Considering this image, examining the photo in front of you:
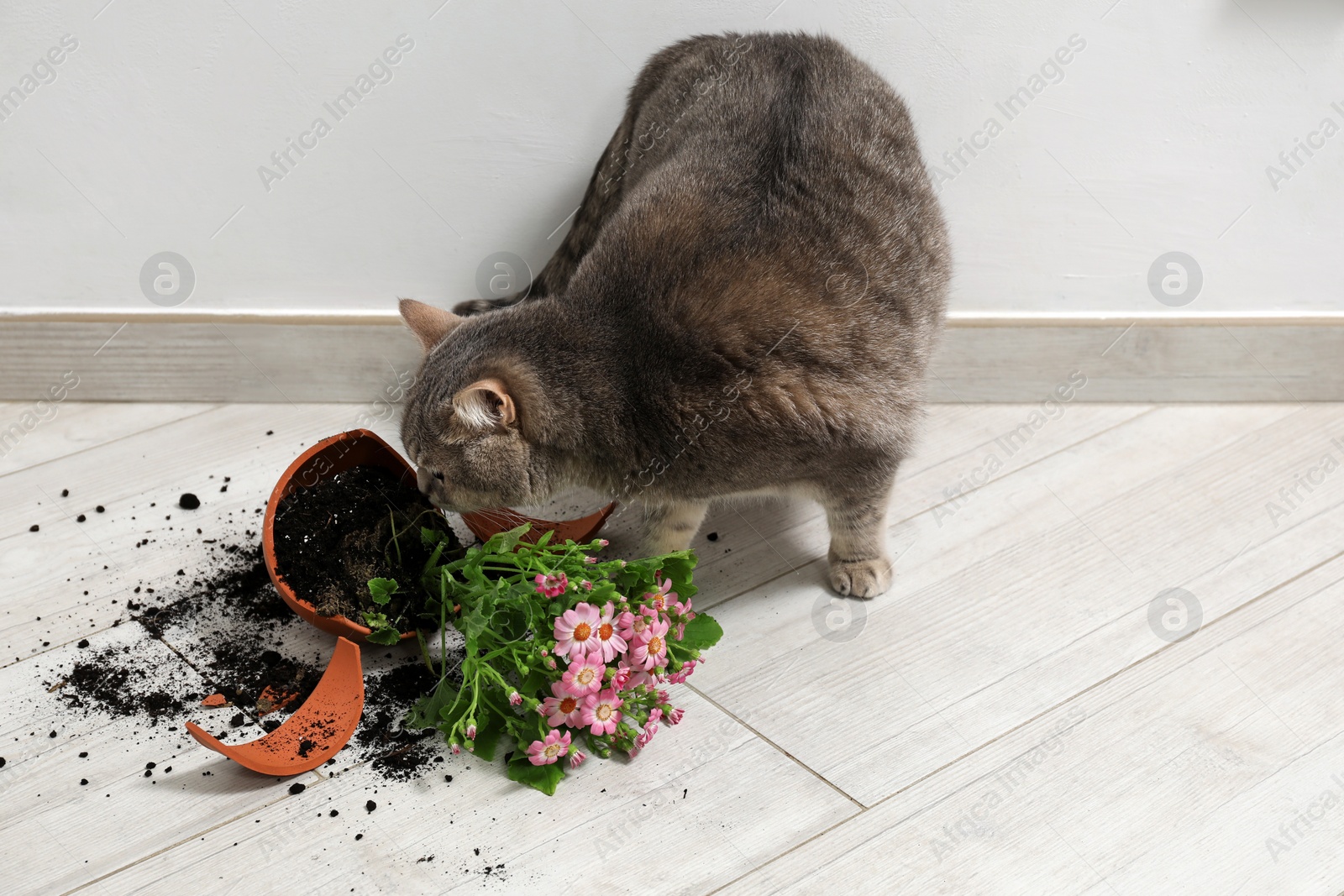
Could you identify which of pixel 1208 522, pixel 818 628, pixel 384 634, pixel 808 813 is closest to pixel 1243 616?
pixel 1208 522

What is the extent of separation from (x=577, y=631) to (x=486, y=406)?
0.30m

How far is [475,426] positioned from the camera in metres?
1.22

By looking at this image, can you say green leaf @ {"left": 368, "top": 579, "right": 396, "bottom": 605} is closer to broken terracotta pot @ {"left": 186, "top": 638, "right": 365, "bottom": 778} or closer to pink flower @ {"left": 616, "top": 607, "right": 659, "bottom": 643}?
broken terracotta pot @ {"left": 186, "top": 638, "right": 365, "bottom": 778}

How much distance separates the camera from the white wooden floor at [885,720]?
1102mm

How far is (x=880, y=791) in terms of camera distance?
1185 mm

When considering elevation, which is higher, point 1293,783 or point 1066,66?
point 1066,66

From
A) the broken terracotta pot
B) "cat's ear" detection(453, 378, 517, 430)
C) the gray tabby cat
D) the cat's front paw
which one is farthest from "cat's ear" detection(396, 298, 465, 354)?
the cat's front paw

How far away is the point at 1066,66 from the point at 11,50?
163 centimetres

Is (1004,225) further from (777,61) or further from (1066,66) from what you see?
(777,61)

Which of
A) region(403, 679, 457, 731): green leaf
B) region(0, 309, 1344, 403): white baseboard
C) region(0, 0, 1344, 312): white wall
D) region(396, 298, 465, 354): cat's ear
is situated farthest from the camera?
region(0, 309, 1344, 403): white baseboard

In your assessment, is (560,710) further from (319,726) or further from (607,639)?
(319,726)

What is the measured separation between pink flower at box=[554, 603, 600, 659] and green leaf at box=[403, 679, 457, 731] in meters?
0.17

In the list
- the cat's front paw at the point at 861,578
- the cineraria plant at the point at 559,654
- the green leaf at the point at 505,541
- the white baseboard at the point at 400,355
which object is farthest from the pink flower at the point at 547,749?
the white baseboard at the point at 400,355

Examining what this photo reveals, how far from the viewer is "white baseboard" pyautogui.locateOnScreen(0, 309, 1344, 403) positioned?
1.75 metres
